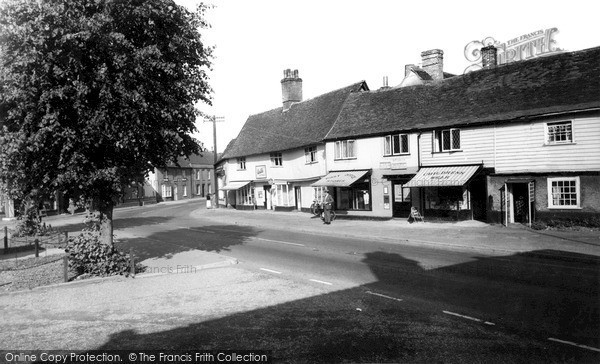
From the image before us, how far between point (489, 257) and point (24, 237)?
23.2m

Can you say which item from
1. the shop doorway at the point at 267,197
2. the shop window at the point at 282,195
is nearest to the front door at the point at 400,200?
the shop window at the point at 282,195

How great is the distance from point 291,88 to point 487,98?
71.5 feet

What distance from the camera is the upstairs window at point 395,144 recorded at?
2584 centimetres

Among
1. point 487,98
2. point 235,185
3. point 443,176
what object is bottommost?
point 443,176

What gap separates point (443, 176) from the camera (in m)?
23.1

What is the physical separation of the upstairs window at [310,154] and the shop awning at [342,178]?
384 cm

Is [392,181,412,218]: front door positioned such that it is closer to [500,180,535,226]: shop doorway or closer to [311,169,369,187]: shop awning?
[311,169,369,187]: shop awning

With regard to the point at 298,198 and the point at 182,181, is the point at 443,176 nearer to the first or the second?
the point at 298,198

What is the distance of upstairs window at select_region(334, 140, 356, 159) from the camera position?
94.8 ft

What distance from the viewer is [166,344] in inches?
274

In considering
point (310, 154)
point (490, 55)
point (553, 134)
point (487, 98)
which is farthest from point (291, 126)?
point (553, 134)

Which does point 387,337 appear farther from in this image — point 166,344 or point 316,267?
point 316,267

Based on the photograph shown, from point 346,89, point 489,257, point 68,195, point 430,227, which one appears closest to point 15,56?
point 68,195

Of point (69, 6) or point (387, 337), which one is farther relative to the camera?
point (69, 6)
